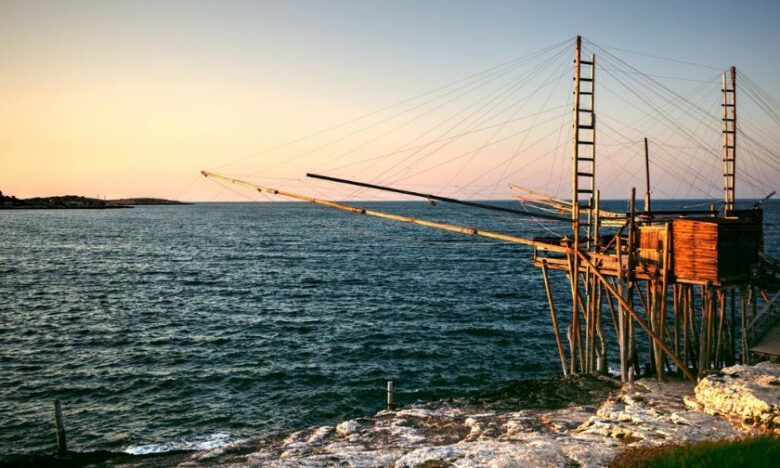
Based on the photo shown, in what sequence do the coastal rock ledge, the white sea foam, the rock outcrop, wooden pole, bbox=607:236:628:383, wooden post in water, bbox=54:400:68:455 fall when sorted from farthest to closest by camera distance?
wooden pole, bbox=607:236:628:383
the white sea foam
wooden post in water, bbox=54:400:68:455
the rock outcrop
the coastal rock ledge

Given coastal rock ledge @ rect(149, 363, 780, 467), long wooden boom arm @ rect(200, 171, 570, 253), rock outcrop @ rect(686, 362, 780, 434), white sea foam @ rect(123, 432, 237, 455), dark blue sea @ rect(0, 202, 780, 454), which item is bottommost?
white sea foam @ rect(123, 432, 237, 455)

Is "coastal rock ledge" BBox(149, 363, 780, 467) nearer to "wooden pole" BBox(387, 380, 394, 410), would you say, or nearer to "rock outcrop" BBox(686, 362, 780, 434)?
"rock outcrop" BBox(686, 362, 780, 434)

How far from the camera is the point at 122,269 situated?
64188mm

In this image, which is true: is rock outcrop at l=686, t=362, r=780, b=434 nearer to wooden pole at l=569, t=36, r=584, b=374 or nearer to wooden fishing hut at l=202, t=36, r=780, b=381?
wooden fishing hut at l=202, t=36, r=780, b=381

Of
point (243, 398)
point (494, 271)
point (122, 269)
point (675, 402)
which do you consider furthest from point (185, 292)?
point (675, 402)

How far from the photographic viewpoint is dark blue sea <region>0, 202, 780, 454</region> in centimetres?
2234

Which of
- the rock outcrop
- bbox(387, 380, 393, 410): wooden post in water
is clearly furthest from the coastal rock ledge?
bbox(387, 380, 393, 410): wooden post in water

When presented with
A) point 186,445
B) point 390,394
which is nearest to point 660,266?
point 390,394

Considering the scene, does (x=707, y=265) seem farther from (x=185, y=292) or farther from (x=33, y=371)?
(x=185, y=292)

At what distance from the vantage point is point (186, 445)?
19.6 m

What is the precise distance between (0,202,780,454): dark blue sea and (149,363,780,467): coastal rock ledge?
17.0ft

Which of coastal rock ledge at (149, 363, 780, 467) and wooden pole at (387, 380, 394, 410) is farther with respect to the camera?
wooden pole at (387, 380, 394, 410)

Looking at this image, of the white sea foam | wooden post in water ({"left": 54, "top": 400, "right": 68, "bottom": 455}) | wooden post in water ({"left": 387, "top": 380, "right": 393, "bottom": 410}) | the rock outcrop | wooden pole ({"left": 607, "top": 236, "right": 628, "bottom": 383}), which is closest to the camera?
the rock outcrop

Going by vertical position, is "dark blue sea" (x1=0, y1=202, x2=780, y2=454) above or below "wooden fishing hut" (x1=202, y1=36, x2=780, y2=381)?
below
